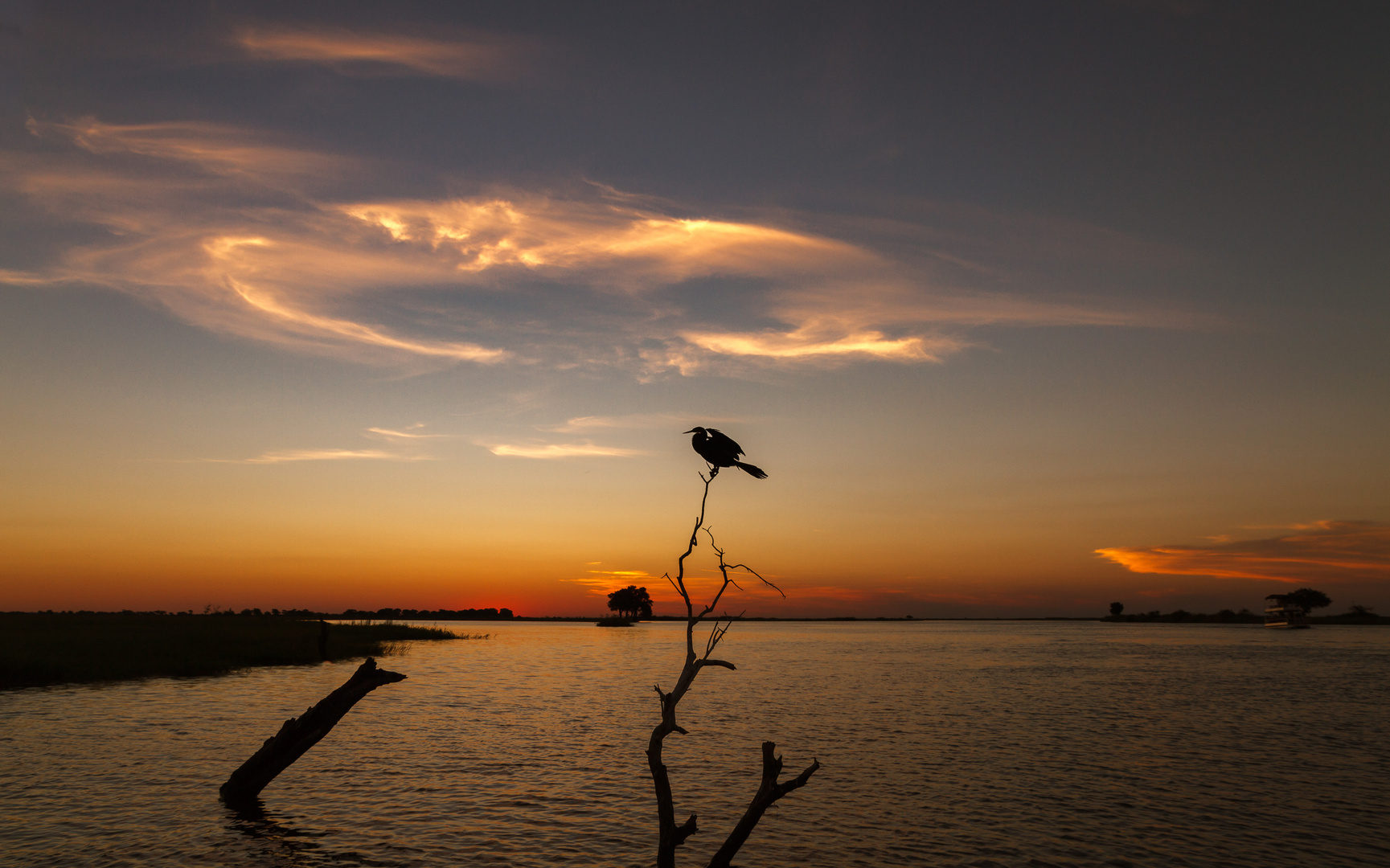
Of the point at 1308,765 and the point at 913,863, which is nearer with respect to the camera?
the point at 913,863

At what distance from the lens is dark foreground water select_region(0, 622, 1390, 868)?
54.0ft

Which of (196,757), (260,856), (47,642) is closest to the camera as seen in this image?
(260,856)

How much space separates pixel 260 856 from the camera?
15.3m

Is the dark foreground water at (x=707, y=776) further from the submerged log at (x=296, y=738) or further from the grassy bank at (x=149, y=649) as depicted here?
the grassy bank at (x=149, y=649)

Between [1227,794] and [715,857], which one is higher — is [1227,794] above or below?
below

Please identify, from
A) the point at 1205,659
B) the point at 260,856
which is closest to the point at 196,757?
the point at 260,856

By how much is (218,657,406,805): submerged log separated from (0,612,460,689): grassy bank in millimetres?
26865

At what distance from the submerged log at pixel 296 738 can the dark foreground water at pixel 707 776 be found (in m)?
0.62

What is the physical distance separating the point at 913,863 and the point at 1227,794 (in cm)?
1188

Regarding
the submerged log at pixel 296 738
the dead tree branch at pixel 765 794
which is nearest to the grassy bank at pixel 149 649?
the submerged log at pixel 296 738

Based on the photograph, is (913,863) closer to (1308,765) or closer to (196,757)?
(1308,765)

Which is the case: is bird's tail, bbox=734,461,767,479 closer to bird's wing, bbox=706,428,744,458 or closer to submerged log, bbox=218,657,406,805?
bird's wing, bbox=706,428,744,458

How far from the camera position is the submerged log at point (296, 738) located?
714 inches

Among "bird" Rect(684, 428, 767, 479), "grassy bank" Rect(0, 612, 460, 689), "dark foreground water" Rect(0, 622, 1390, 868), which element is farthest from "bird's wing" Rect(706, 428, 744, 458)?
"grassy bank" Rect(0, 612, 460, 689)
